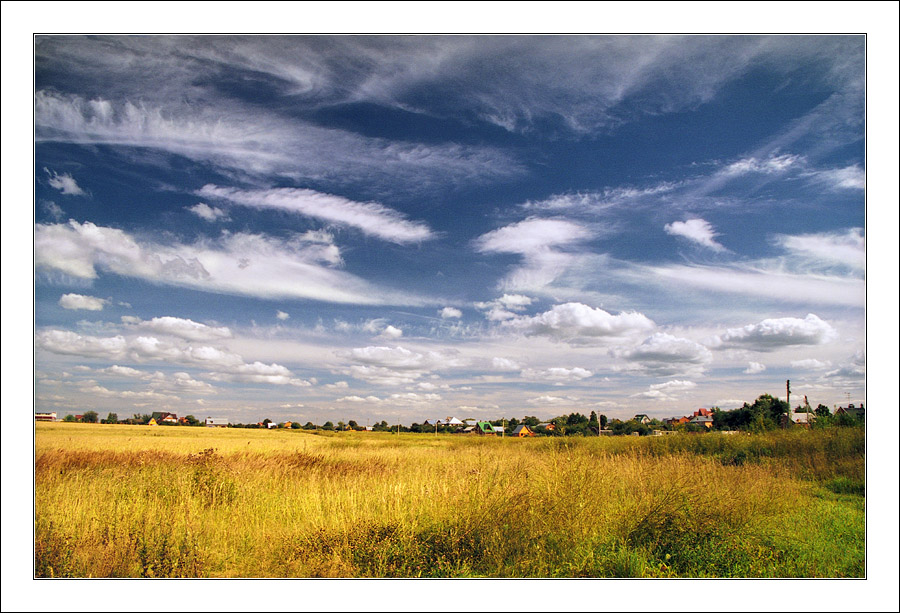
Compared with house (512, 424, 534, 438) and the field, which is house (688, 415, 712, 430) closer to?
house (512, 424, 534, 438)

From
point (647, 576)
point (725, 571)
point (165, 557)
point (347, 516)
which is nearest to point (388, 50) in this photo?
point (347, 516)

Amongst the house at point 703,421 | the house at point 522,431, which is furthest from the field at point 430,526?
the house at point 703,421

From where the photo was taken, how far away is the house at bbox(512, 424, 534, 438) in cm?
1630

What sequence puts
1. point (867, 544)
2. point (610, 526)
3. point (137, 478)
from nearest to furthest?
point (867, 544) → point (610, 526) → point (137, 478)

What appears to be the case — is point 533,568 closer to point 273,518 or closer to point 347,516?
point 347,516

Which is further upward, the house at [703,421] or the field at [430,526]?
the field at [430,526]

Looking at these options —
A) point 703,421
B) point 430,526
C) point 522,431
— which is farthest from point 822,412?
point 430,526

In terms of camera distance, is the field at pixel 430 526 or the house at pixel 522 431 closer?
the field at pixel 430 526

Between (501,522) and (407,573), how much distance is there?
4.14 feet

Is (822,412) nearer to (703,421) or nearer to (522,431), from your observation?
(703,421)

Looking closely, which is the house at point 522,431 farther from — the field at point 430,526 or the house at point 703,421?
the field at point 430,526

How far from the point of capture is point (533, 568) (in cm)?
534

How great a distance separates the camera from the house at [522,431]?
1630cm

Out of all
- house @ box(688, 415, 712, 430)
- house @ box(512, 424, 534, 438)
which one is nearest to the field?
house @ box(512, 424, 534, 438)
